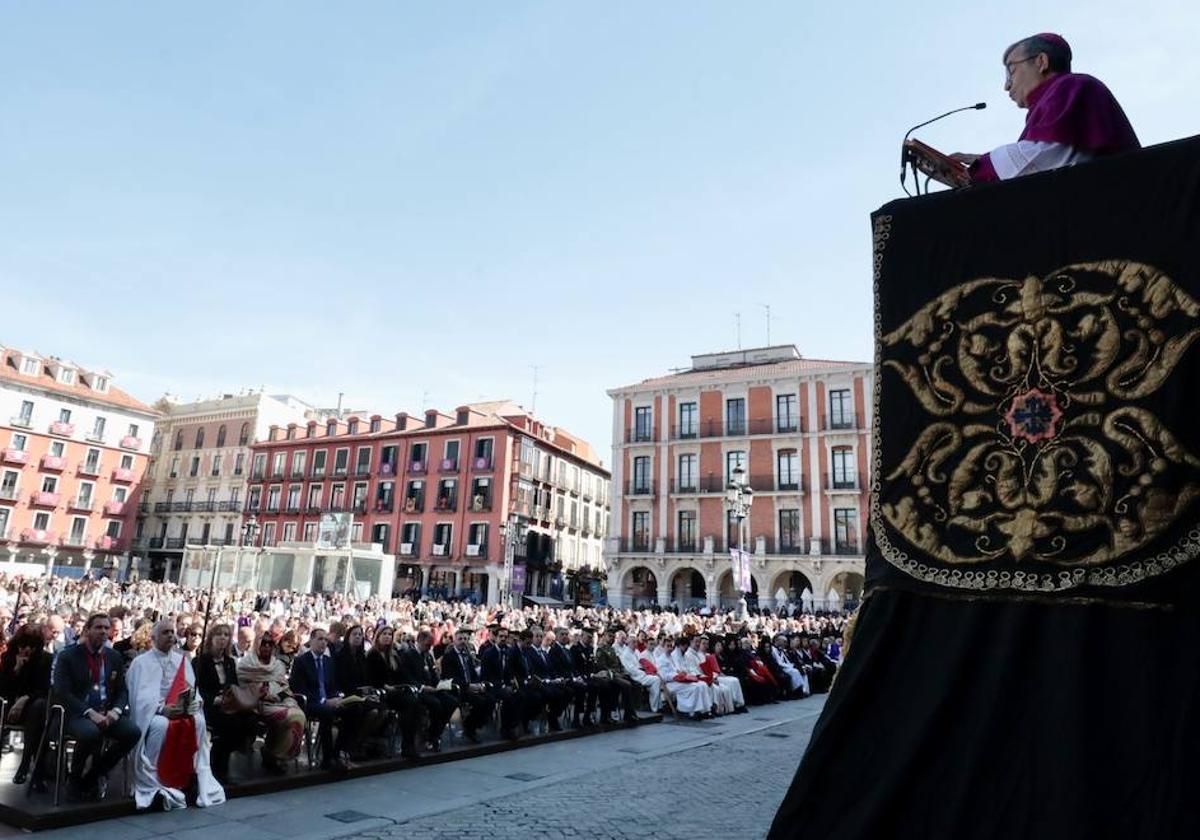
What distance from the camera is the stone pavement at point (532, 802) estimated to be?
18.7 feet

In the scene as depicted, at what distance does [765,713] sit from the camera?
1442 centimetres

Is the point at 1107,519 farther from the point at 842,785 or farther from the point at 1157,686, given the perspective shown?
the point at 842,785

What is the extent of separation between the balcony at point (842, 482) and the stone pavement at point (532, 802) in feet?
87.9

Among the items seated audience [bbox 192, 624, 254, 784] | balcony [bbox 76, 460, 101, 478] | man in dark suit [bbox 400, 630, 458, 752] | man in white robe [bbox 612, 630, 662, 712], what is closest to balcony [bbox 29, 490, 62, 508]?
balcony [bbox 76, 460, 101, 478]

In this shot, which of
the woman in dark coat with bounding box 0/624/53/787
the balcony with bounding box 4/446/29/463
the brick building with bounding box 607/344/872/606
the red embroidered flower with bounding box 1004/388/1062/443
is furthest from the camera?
the balcony with bounding box 4/446/29/463

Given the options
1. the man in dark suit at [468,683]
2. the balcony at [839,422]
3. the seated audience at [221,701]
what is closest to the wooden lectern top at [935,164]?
the seated audience at [221,701]

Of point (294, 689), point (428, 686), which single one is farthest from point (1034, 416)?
point (428, 686)

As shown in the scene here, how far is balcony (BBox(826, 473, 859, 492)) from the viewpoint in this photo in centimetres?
Result: 3538

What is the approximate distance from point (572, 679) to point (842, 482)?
26.6 meters

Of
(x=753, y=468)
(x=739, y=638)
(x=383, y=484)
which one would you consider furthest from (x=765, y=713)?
(x=383, y=484)

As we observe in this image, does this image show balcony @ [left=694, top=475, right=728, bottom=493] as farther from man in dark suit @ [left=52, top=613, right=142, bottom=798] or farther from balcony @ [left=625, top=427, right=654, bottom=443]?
man in dark suit @ [left=52, top=613, right=142, bottom=798]

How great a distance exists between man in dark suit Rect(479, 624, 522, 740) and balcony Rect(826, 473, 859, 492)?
88.9 ft

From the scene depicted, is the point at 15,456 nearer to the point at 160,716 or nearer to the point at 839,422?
the point at 839,422

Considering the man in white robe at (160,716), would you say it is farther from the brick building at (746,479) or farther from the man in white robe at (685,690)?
the brick building at (746,479)
